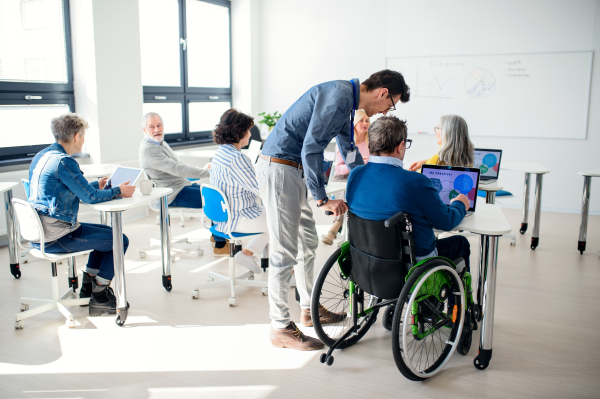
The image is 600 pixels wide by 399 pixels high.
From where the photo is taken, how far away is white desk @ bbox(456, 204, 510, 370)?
220 cm

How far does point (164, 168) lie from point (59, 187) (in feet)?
4.15

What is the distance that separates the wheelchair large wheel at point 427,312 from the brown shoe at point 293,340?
510mm

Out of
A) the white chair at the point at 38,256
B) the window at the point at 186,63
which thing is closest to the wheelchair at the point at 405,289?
the white chair at the point at 38,256

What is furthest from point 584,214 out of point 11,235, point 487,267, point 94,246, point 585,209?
point 11,235

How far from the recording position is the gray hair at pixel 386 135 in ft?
7.02

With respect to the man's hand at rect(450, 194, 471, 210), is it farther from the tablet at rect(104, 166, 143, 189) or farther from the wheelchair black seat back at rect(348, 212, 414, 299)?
the tablet at rect(104, 166, 143, 189)

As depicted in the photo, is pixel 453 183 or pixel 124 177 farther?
pixel 124 177

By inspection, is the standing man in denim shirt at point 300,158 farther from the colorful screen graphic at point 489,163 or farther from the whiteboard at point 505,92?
the whiteboard at point 505,92

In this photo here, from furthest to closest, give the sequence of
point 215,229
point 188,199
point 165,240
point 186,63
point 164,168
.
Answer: point 186,63, point 188,199, point 164,168, point 165,240, point 215,229

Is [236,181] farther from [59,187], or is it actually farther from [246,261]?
[59,187]

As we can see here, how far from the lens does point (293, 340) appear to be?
99.2 inches

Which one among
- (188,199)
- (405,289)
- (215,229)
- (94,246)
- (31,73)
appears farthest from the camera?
(31,73)

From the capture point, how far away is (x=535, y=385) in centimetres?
220

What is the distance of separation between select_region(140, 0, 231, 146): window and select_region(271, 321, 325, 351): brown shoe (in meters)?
4.57
